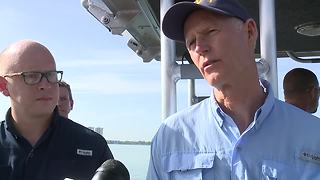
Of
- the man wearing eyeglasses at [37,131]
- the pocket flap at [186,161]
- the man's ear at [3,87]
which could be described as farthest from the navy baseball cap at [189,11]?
the man's ear at [3,87]

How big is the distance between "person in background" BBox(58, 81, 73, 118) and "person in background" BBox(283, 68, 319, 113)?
177cm

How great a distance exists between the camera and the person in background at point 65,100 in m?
3.92

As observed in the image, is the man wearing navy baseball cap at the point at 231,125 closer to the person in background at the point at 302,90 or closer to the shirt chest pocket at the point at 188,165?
the shirt chest pocket at the point at 188,165

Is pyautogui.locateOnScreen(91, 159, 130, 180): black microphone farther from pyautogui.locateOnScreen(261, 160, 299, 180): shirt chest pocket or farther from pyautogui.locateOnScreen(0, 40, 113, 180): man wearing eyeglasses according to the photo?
pyautogui.locateOnScreen(0, 40, 113, 180): man wearing eyeglasses

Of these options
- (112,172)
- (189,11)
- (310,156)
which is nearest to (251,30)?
(189,11)

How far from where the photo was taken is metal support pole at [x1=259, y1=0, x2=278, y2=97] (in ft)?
6.59

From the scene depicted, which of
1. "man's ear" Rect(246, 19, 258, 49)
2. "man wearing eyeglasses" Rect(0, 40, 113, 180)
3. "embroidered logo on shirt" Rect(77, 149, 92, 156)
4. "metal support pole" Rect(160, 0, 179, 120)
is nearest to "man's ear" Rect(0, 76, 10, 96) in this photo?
"man wearing eyeglasses" Rect(0, 40, 113, 180)

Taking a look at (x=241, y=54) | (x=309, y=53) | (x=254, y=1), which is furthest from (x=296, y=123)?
(x=309, y=53)

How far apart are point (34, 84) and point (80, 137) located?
1.18 ft

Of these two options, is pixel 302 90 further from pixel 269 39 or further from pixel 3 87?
pixel 3 87

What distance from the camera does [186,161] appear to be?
166 centimetres

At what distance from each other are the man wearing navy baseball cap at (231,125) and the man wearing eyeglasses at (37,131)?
71cm

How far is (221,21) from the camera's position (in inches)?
64.3

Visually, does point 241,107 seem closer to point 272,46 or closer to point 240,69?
point 240,69
